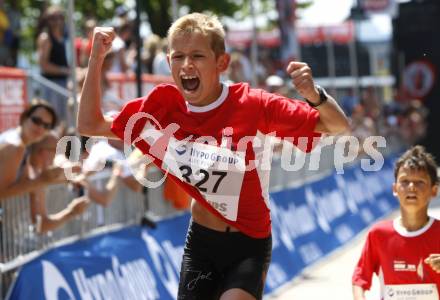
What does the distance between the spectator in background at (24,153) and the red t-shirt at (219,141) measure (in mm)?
1525

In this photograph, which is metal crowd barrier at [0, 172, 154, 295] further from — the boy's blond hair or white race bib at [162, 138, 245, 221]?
the boy's blond hair

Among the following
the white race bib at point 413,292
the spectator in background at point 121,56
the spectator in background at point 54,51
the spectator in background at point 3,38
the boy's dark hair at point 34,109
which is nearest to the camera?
the white race bib at point 413,292

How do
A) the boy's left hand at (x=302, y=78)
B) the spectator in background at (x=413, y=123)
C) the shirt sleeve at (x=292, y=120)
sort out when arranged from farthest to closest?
1. the spectator in background at (x=413, y=123)
2. the shirt sleeve at (x=292, y=120)
3. the boy's left hand at (x=302, y=78)

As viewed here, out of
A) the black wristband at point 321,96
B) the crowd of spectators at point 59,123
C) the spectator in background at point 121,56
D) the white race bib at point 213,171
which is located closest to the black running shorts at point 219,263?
the white race bib at point 213,171

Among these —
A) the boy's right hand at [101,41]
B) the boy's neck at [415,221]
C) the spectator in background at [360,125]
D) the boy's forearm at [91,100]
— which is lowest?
the spectator in background at [360,125]

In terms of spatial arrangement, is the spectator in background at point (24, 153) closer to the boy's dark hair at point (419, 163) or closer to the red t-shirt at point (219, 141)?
the red t-shirt at point (219, 141)

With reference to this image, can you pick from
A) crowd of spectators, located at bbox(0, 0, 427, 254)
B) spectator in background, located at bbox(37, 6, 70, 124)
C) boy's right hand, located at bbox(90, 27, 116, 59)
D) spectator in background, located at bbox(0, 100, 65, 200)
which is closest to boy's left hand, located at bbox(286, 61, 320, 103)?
boy's right hand, located at bbox(90, 27, 116, 59)

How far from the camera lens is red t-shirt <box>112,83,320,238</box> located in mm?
5043

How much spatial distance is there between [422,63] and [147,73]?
1500 centimetres

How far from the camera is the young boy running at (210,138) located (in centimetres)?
498

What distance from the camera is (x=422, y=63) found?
26.4 meters

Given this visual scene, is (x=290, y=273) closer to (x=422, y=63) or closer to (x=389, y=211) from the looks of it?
(x=389, y=211)

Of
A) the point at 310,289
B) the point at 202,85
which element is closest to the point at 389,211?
the point at 310,289

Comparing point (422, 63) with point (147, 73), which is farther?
point (422, 63)
